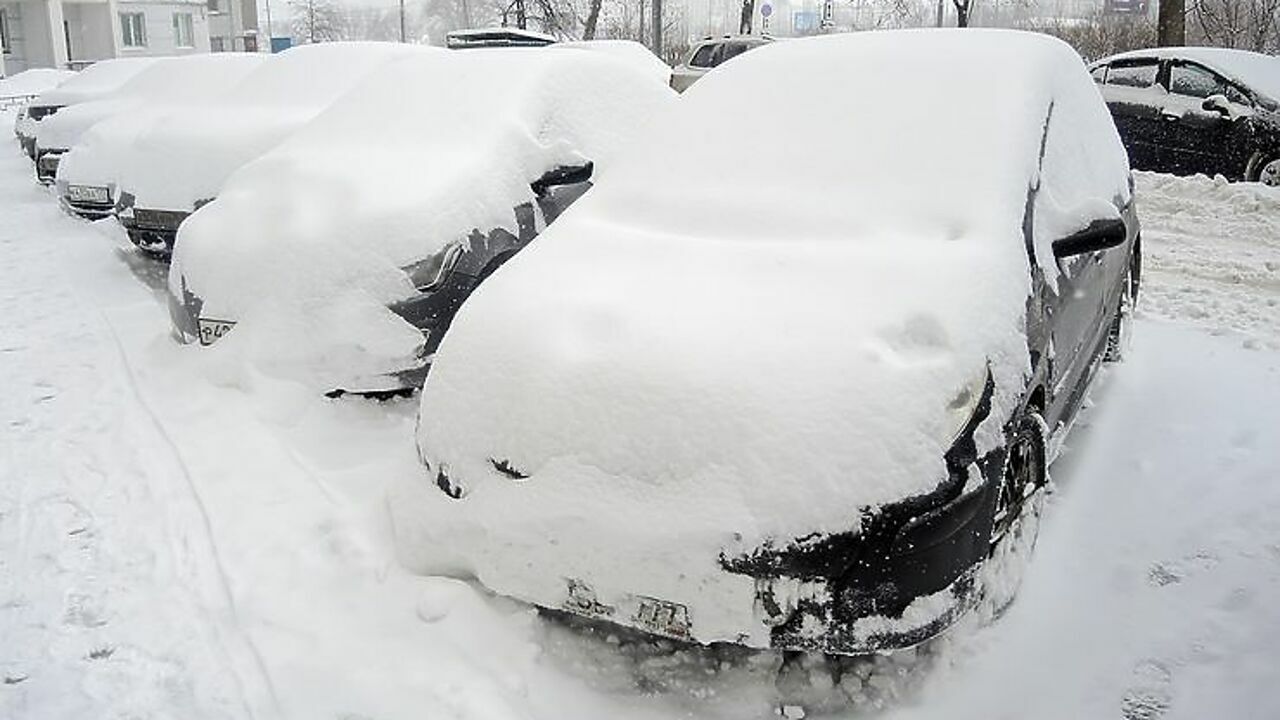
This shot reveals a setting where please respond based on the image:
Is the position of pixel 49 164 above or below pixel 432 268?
below

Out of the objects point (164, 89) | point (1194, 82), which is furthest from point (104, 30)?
point (1194, 82)

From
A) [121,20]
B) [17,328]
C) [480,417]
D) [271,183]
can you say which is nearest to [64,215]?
[17,328]

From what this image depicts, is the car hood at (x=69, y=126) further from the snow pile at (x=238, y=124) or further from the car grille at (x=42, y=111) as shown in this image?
the snow pile at (x=238, y=124)

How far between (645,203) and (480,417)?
4.20 ft

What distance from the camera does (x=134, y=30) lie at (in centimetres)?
4809

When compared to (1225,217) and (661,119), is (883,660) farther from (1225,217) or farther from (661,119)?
(1225,217)

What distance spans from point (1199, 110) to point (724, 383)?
34.1 feet

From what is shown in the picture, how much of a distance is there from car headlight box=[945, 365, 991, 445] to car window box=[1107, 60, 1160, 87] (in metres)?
10.3

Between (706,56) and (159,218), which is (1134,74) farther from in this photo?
(706,56)

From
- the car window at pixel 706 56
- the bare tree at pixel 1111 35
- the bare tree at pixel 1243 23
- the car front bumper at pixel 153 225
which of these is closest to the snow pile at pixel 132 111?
the car front bumper at pixel 153 225

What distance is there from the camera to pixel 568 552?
116 inches

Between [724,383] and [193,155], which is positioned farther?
[193,155]

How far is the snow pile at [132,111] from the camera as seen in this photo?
30.1 ft

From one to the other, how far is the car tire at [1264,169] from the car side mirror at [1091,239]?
834 cm
